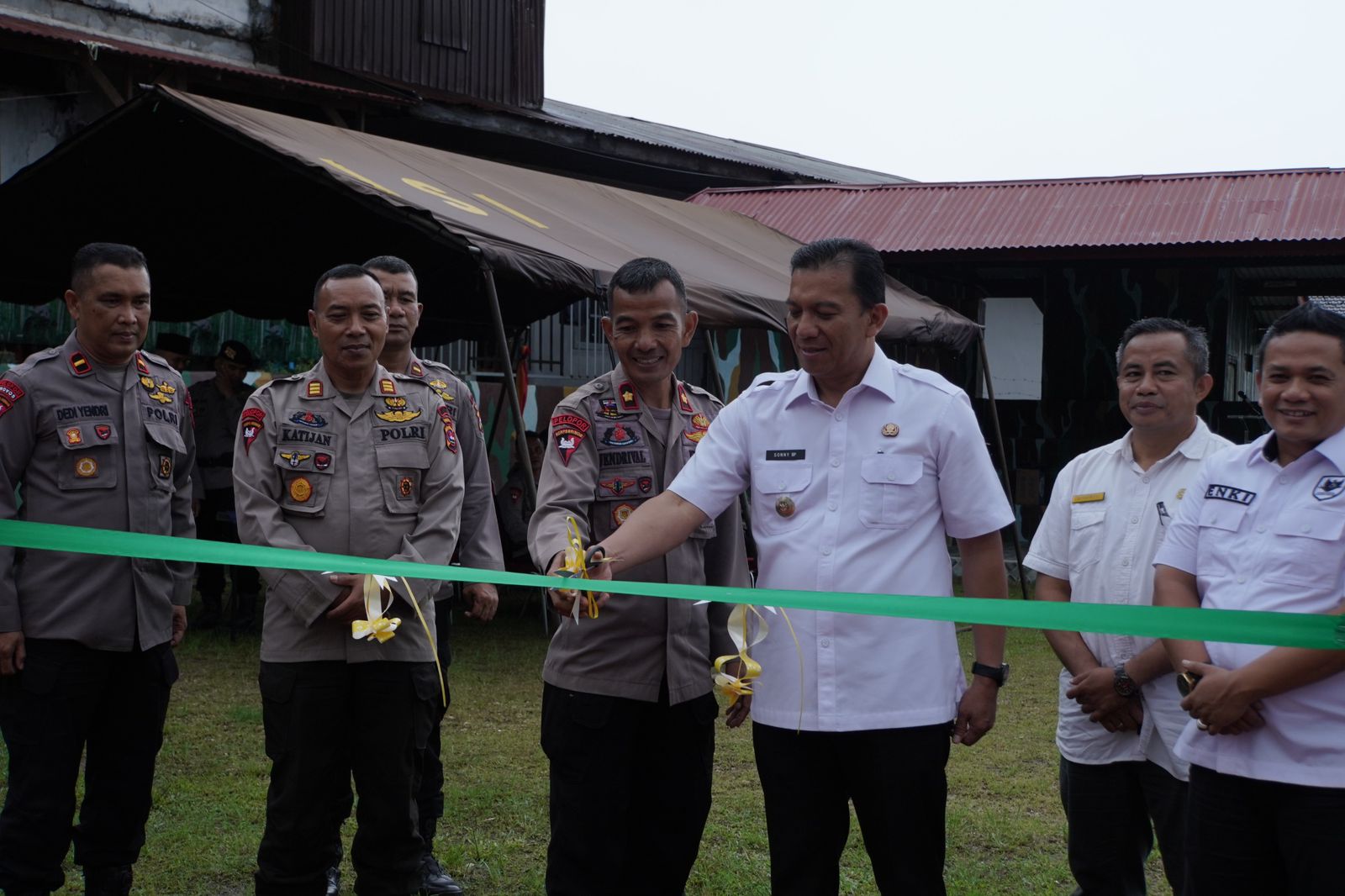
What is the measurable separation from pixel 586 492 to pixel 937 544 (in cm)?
89

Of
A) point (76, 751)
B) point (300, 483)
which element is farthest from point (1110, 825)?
point (76, 751)

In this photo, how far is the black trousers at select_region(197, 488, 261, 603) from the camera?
8.49m

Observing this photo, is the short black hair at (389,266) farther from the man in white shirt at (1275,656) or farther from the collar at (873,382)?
the man in white shirt at (1275,656)

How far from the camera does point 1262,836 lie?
8.04ft

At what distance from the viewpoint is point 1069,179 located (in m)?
13.7

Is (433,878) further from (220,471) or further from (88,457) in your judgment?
(220,471)

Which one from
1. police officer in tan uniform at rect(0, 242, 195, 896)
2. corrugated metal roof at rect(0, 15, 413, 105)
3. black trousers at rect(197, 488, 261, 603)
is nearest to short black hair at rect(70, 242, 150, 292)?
police officer in tan uniform at rect(0, 242, 195, 896)

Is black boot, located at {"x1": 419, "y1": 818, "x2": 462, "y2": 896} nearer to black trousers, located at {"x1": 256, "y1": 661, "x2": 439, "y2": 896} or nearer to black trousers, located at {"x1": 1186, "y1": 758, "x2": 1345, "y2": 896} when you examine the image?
black trousers, located at {"x1": 256, "y1": 661, "x2": 439, "y2": 896}

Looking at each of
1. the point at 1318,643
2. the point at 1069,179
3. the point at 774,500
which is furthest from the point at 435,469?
the point at 1069,179

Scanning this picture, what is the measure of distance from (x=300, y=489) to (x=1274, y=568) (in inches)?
90.1

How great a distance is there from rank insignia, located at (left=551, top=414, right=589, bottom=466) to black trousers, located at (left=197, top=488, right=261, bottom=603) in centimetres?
569

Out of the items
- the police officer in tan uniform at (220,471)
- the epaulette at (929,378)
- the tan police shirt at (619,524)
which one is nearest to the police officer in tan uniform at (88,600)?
the tan police shirt at (619,524)

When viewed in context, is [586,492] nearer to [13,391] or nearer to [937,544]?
[937,544]

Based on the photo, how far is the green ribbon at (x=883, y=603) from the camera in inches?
89.6
